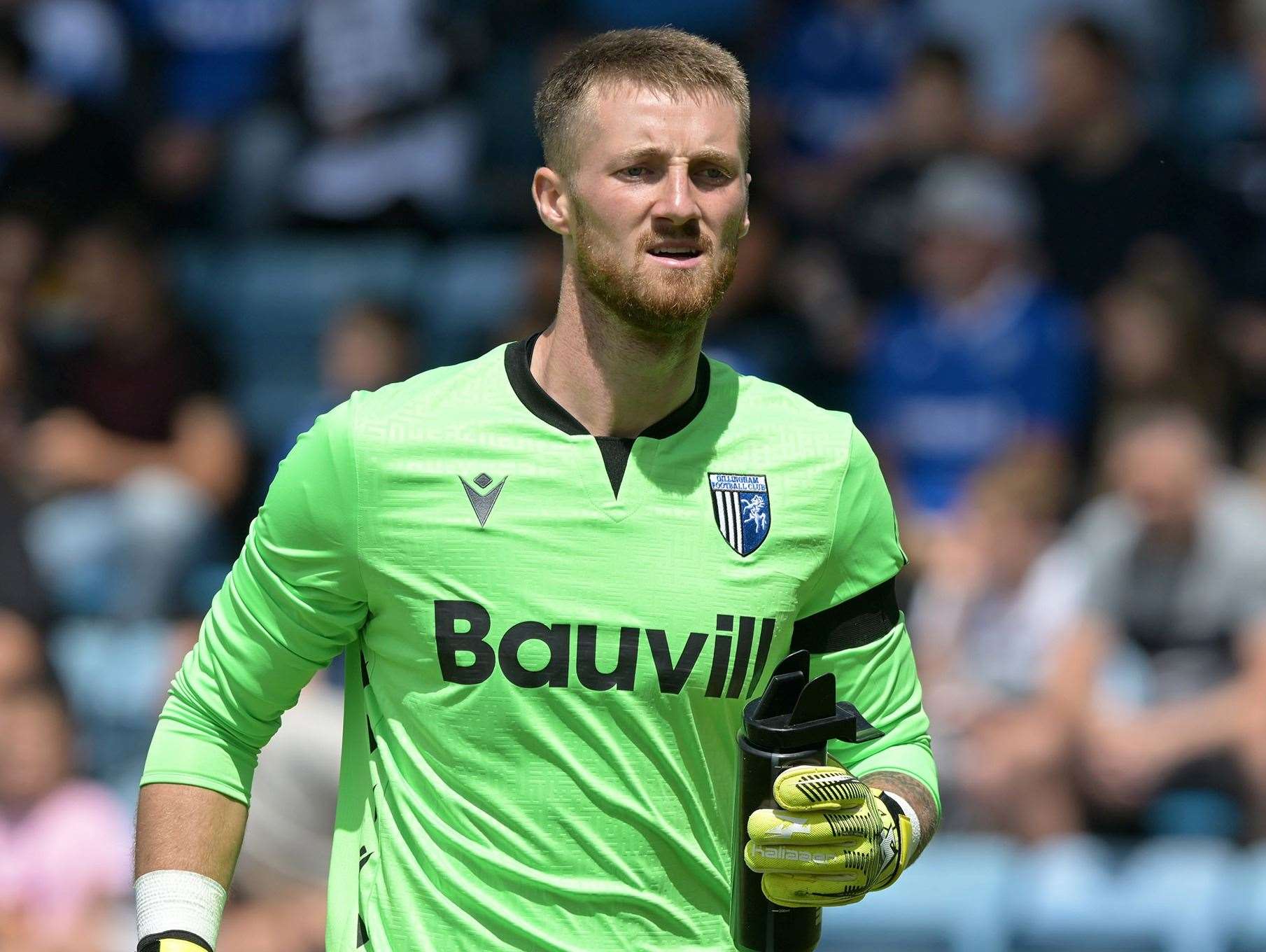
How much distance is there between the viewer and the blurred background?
7094 mm

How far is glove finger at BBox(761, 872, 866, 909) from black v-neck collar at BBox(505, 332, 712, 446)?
2.63 feet

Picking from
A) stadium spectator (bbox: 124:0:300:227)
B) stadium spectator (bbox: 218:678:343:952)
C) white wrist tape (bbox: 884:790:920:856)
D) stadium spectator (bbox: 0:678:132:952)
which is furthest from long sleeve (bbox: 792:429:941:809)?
stadium spectator (bbox: 124:0:300:227)

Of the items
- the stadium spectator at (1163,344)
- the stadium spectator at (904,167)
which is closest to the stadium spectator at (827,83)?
the stadium spectator at (904,167)

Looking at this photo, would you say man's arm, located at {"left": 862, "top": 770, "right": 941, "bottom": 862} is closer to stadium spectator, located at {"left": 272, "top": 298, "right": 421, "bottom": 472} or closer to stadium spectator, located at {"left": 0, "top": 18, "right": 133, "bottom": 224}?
stadium spectator, located at {"left": 272, "top": 298, "right": 421, "bottom": 472}

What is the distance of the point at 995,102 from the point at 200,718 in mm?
6812

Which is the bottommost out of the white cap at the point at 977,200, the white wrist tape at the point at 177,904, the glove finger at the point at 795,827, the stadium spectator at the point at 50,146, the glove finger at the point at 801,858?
the white wrist tape at the point at 177,904

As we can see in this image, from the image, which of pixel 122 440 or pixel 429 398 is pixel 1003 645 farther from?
pixel 429 398

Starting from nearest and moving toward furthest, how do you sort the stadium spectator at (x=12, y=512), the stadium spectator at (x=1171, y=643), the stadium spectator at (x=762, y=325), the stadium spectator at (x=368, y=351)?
1. the stadium spectator at (x=1171, y=643)
2. the stadium spectator at (x=12, y=512)
3. the stadium spectator at (x=368, y=351)
4. the stadium spectator at (x=762, y=325)

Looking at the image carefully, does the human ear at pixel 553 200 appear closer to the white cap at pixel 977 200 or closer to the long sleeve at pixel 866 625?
the long sleeve at pixel 866 625

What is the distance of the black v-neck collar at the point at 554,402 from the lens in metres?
3.20

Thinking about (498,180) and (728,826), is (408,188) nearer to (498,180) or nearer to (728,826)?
(498,180)

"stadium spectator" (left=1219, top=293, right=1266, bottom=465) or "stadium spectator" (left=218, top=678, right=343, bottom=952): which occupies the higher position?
"stadium spectator" (left=1219, top=293, right=1266, bottom=465)

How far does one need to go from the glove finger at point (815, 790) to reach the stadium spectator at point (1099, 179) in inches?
221

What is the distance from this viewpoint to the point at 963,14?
9328 millimetres
